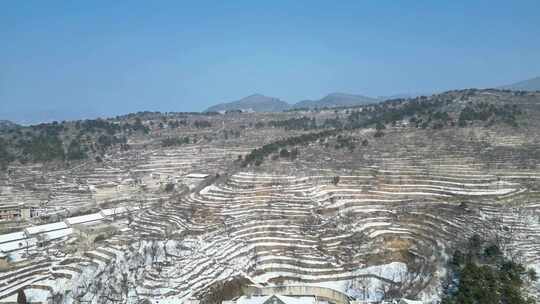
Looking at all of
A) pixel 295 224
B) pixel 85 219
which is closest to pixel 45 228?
pixel 85 219

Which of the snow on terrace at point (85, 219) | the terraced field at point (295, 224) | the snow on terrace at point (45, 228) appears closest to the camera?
the terraced field at point (295, 224)

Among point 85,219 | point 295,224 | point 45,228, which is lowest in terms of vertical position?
point 45,228

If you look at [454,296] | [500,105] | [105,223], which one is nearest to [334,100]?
[500,105]

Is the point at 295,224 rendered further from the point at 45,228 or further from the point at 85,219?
the point at 45,228

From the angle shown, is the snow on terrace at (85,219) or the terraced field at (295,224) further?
the snow on terrace at (85,219)

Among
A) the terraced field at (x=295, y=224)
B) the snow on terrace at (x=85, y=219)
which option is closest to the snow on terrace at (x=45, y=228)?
the terraced field at (x=295, y=224)

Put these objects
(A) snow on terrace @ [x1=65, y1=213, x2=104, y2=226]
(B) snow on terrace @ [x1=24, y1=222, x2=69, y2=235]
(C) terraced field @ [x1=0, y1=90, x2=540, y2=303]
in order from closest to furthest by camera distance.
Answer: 1. (C) terraced field @ [x1=0, y1=90, x2=540, y2=303]
2. (B) snow on terrace @ [x1=24, y1=222, x2=69, y2=235]
3. (A) snow on terrace @ [x1=65, y1=213, x2=104, y2=226]

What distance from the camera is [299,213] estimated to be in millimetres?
29297

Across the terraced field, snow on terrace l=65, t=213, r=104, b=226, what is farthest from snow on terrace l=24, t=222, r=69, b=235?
snow on terrace l=65, t=213, r=104, b=226

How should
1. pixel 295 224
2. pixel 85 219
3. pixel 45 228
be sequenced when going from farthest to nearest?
pixel 85 219 < pixel 45 228 < pixel 295 224

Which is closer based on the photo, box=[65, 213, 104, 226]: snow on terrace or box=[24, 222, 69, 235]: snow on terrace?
box=[24, 222, 69, 235]: snow on terrace

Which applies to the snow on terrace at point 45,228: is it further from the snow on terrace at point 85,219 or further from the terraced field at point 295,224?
the snow on terrace at point 85,219

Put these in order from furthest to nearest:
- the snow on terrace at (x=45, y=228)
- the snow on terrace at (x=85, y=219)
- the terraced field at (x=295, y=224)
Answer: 1. the snow on terrace at (x=85, y=219)
2. the snow on terrace at (x=45, y=228)
3. the terraced field at (x=295, y=224)

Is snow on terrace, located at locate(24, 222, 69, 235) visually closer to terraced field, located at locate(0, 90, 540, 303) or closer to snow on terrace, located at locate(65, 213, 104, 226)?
terraced field, located at locate(0, 90, 540, 303)
